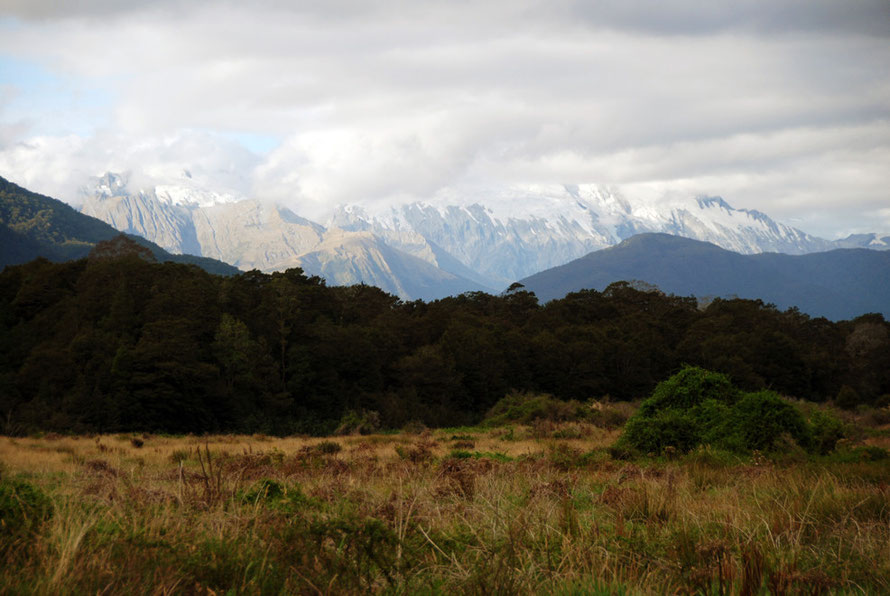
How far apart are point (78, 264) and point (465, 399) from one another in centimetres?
3271

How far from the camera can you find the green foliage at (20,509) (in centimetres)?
417

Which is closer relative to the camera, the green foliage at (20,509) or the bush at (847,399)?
the green foliage at (20,509)

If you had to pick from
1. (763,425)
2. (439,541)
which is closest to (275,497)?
(439,541)

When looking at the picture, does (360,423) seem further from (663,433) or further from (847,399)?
(847,399)

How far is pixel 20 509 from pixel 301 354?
41.1m

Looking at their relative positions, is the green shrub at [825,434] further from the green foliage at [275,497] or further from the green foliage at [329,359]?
the green foliage at [275,497]

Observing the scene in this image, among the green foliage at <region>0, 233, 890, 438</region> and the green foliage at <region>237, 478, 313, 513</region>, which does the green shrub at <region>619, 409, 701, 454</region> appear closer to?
the green foliage at <region>0, 233, 890, 438</region>

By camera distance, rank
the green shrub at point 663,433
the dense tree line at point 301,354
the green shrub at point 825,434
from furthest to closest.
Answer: the dense tree line at point 301,354 < the green shrub at point 663,433 < the green shrub at point 825,434

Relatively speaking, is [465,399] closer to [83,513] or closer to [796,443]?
[796,443]

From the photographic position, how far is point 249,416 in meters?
39.1

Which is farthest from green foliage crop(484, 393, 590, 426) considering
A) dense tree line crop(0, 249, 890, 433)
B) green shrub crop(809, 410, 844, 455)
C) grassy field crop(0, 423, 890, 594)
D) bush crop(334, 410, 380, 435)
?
grassy field crop(0, 423, 890, 594)

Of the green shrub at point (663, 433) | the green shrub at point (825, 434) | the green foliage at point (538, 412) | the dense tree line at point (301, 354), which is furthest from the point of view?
the dense tree line at point (301, 354)

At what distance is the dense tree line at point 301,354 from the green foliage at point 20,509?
28110 millimetres

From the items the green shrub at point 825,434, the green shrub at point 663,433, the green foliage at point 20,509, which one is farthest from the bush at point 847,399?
the green foliage at point 20,509
